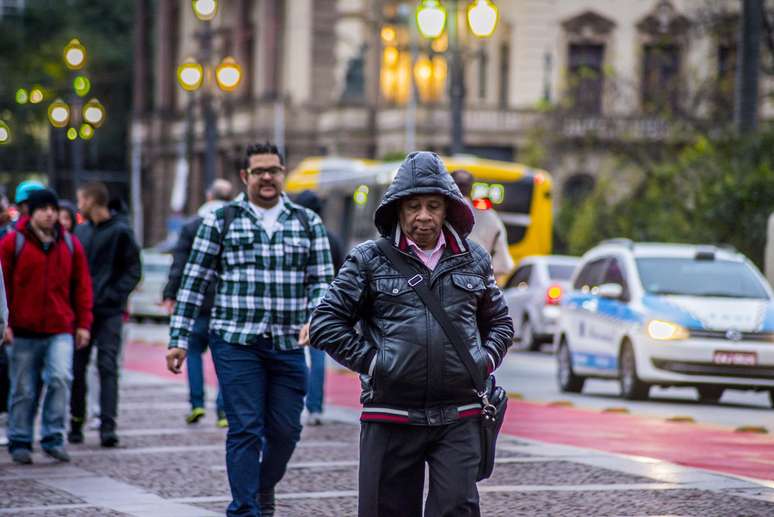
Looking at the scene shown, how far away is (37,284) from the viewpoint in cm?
1274

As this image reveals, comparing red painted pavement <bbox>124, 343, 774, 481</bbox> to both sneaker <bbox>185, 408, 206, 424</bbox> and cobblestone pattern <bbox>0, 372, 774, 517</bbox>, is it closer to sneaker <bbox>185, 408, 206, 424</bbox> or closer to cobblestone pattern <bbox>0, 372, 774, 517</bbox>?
cobblestone pattern <bbox>0, 372, 774, 517</bbox>

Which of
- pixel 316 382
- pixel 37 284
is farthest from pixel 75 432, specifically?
pixel 316 382

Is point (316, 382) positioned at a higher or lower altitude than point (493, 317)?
lower

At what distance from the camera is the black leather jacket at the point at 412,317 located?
7078mm

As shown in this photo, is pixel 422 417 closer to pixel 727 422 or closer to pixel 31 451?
pixel 31 451

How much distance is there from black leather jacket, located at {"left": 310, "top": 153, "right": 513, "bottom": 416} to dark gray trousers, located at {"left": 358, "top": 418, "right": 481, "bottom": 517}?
0.11 m

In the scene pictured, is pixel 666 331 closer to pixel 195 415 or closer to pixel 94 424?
pixel 195 415

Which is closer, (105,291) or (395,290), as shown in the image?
(395,290)

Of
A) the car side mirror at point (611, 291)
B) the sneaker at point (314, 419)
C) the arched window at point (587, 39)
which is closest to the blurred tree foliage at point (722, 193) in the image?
the car side mirror at point (611, 291)

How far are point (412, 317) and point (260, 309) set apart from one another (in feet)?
8.70

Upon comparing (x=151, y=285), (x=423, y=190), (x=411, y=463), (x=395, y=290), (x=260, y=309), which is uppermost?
(x=423, y=190)

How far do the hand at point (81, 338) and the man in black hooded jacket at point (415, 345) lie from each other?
233 inches

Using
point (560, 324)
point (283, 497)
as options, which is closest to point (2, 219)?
point (283, 497)

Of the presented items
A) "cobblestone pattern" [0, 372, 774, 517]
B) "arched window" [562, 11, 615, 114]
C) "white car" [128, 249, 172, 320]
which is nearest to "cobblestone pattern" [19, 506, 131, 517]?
"cobblestone pattern" [0, 372, 774, 517]
